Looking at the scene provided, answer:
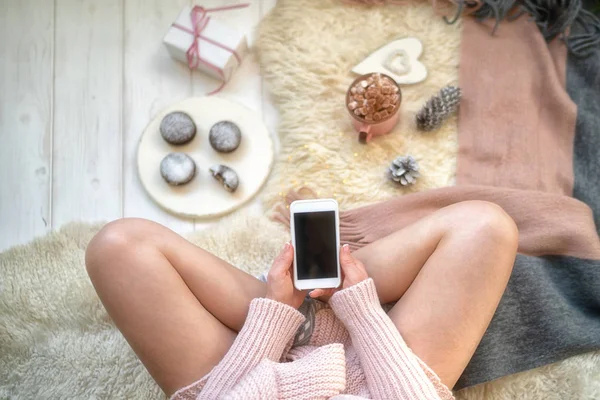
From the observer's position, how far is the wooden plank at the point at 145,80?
1.03 meters

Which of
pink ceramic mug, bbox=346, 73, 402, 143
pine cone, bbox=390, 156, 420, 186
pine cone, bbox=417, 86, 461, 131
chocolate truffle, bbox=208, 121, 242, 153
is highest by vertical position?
pine cone, bbox=417, 86, 461, 131

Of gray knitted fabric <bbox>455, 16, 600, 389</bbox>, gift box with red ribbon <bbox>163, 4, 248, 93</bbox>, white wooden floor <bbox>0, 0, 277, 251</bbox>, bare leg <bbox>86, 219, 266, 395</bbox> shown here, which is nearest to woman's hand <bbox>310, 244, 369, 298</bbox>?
bare leg <bbox>86, 219, 266, 395</bbox>

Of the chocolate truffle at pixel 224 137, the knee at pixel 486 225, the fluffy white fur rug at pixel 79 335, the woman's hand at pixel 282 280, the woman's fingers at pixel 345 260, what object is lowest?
the fluffy white fur rug at pixel 79 335

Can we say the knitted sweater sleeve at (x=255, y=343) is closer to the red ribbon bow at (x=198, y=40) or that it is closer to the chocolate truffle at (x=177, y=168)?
the chocolate truffle at (x=177, y=168)

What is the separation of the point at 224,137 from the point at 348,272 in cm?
35

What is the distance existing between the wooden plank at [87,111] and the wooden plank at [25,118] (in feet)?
0.07

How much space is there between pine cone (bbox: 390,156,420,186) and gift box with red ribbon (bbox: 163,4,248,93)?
0.35 metres

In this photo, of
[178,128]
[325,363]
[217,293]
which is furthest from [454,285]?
[178,128]

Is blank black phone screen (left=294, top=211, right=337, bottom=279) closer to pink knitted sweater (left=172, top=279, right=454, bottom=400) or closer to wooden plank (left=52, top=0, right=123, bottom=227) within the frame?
pink knitted sweater (left=172, top=279, right=454, bottom=400)

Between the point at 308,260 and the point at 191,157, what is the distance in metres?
0.34

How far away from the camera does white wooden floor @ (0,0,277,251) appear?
1031 millimetres

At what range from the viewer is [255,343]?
726 mm

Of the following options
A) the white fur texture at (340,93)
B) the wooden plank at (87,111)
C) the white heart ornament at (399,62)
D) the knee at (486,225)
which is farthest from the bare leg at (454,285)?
the wooden plank at (87,111)

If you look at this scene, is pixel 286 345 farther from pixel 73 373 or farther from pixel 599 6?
pixel 599 6
